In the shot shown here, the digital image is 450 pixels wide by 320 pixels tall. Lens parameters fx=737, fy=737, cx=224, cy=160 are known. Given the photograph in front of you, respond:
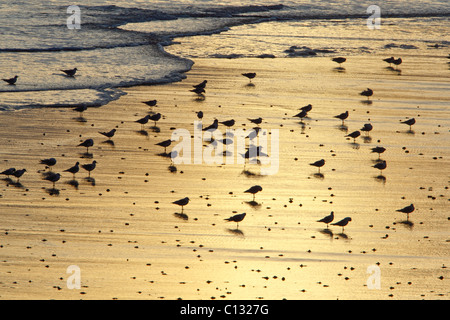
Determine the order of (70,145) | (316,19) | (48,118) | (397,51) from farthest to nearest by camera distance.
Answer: (316,19)
(397,51)
(48,118)
(70,145)

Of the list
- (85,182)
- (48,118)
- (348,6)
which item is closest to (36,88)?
(48,118)

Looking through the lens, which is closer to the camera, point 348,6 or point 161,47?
point 161,47

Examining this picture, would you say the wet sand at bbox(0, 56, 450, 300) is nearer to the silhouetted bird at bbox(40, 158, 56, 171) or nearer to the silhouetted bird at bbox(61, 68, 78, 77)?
the silhouetted bird at bbox(40, 158, 56, 171)

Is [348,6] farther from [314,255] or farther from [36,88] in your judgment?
[314,255]

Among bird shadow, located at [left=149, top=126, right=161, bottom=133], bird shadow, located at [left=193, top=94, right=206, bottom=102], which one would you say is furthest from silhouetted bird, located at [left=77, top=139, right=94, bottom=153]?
bird shadow, located at [left=193, top=94, right=206, bottom=102]

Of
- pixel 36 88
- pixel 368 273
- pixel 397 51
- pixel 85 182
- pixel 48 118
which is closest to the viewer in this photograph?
pixel 368 273

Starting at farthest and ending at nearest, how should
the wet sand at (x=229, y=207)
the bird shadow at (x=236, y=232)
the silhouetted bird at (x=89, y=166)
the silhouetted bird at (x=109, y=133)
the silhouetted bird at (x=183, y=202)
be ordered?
the silhouetted bird at (x=109, y=133), the silhouetted bird at (x=89, y=166), the silhouetted bird at (x=183, y=202), the bird shadow at (x=236, y=232), the wet sand at (x=229, y=207)

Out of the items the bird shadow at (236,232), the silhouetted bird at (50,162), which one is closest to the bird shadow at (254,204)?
the bird shadow at (236,232)

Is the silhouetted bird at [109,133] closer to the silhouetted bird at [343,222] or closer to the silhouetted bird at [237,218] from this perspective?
the silhouetted bird at [237,218]

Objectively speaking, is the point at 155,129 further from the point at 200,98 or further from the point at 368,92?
the point at 368,92
